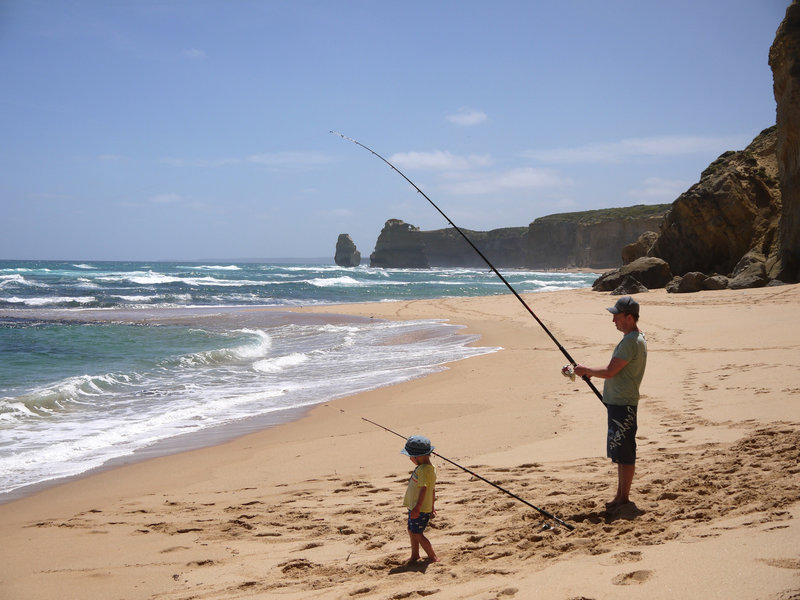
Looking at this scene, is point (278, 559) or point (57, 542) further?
point (57, 542)

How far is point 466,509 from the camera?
4.22m

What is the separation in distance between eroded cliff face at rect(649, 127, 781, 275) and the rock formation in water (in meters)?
84.6

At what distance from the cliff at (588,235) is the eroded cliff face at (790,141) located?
50198 millimetres

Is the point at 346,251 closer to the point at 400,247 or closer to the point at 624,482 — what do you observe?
the point at 400,247

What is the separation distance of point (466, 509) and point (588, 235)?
82.2m

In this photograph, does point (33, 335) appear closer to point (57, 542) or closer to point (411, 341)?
point (411, 341)

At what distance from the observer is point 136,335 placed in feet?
54.1

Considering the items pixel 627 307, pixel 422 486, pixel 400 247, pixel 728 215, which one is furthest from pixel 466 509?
pixel 400 247

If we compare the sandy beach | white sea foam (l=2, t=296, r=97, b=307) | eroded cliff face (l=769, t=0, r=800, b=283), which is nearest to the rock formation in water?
white sea foam (l=2, t=296, r=97, b=307)

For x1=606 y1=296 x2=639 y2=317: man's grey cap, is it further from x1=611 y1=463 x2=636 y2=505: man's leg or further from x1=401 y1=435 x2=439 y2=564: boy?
x1=401 y1=435 x2=439 y2=564: boy

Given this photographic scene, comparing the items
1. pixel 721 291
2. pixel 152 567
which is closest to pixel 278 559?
pixel 152 567

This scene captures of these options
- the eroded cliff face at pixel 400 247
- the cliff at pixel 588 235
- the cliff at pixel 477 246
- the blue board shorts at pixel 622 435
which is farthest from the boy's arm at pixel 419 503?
the eroded cliff face at pixel 400 247

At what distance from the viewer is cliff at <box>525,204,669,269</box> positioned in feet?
245

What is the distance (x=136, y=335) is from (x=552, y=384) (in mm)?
11763
